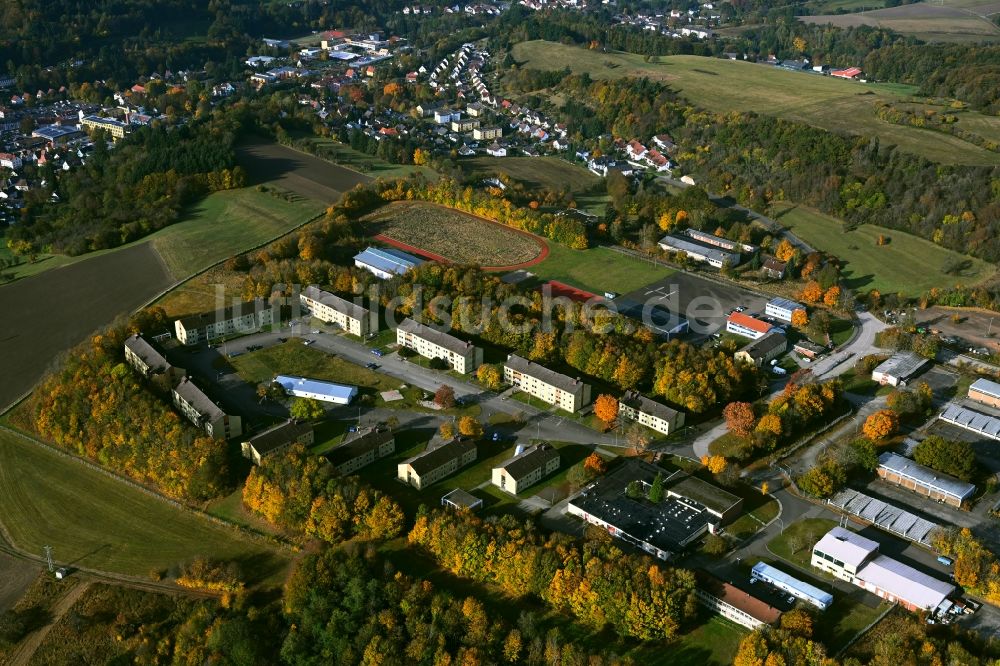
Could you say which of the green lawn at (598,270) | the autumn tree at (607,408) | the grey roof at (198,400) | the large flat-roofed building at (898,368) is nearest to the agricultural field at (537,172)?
the green lawn at (598,270)

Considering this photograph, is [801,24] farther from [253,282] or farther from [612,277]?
[253,282]

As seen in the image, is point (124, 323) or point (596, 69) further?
point (596, 69)

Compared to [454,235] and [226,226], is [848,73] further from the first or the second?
[226,226]

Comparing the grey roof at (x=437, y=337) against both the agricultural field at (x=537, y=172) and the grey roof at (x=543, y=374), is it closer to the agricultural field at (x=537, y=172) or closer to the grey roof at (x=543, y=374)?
the grey roof at (x=543, y=374)

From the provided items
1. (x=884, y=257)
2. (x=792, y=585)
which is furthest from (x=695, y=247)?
(x=792, y=585)

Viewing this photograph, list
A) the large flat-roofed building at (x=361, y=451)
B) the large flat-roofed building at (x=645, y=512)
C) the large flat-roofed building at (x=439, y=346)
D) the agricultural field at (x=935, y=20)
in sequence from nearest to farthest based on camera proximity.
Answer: the large flat-roofed building at (x=645, y=512)
the large flat-roofed building at (x=361, y=451)
the large flat-roofed building at (x=439, y=346)
the agricultural field at (x=935, y=20)

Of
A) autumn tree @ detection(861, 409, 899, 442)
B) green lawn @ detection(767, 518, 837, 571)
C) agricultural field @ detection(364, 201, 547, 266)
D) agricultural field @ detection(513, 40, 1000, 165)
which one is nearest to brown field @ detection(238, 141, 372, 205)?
agricultural field @ detection(364, 201, 547, 266)

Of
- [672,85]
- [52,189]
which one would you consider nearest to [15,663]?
[52,189]
